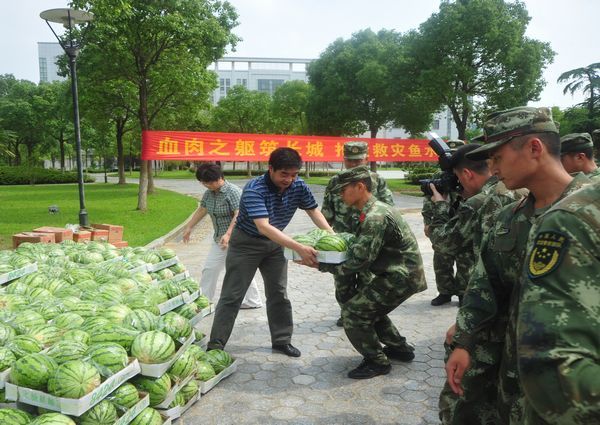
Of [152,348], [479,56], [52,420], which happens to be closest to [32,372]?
[52,420]

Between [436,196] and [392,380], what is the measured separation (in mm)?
1828

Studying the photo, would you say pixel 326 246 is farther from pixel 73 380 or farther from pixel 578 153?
pixel 578 153

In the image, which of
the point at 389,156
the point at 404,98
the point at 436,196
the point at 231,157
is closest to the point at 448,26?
Result: the point at 404,98

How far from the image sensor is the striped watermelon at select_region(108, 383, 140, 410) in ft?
9.82

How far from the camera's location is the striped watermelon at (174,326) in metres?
3.59

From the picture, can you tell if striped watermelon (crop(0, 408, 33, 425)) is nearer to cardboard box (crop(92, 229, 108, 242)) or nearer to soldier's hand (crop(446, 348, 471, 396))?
soldier's hand (crop(446, 348, 471, 396))

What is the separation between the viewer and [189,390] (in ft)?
12.4

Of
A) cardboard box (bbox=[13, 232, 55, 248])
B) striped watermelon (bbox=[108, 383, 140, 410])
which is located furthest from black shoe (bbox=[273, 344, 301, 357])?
cardboard box (bbox=[13, 232, 55, 248])

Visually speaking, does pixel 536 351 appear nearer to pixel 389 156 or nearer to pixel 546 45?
pixel 389 156

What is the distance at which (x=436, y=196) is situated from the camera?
15.2ft

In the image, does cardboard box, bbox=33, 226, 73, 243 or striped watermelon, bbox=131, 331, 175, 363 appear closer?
striped watermelon, bbox=131, 331, 175, 363

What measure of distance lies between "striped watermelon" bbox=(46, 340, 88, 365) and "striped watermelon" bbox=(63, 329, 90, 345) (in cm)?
7

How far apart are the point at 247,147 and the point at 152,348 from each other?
48.5 ft

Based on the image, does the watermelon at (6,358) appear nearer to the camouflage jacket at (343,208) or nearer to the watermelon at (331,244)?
the watermelon at (331,244)
